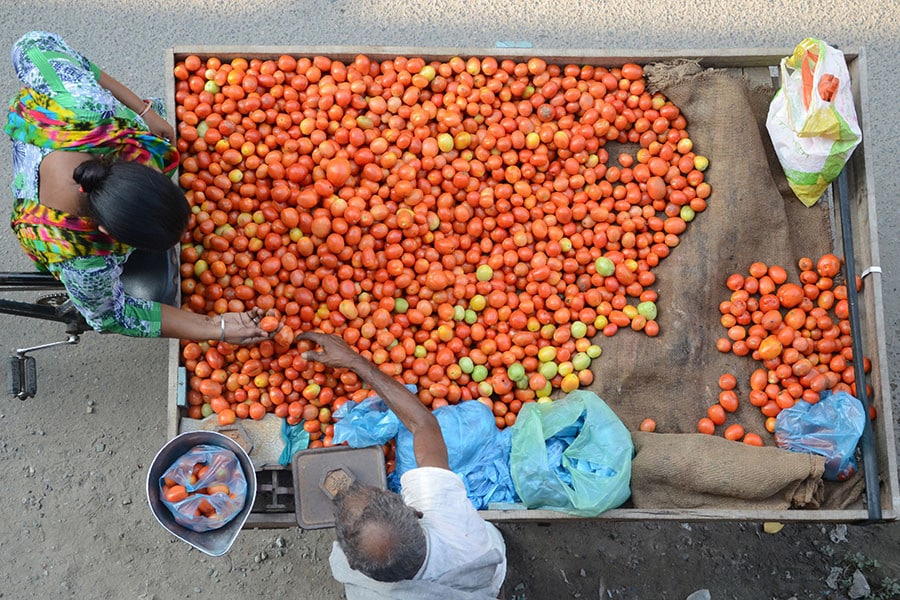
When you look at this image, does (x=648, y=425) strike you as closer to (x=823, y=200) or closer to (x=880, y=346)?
(x=880, y=346)

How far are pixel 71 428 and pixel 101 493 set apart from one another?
0.34 meters

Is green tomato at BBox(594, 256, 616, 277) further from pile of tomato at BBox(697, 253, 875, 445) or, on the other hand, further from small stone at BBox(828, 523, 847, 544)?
small stone at BBox(828, 523, 847, 544)

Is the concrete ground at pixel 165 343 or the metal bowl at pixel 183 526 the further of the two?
the concrete ground at pixel 165 343

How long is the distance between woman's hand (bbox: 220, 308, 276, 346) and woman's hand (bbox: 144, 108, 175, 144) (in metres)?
0.73

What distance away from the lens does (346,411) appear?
266 cm

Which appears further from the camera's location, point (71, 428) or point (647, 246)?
point (71, 428)

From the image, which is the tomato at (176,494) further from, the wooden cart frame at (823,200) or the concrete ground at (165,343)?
the concrete ground at (165,343)

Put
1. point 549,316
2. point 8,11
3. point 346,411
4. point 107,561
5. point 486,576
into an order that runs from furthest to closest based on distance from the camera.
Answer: point 8,11 < point 107,561 < point 549,316 < point 346,411 < point 486,576

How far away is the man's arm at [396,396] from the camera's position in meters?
2.21

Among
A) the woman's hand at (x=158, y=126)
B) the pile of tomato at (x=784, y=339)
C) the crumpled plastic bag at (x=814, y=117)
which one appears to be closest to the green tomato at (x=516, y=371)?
the pile of tomato at (x=784, y=339)

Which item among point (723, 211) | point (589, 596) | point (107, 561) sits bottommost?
point (589, 596)

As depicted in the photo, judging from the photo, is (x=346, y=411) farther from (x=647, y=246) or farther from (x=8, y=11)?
(x=8, y=11)

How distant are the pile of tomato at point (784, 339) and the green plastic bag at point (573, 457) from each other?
42 centimetres

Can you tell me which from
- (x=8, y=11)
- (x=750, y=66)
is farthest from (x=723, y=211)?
(x=8, y=11)
